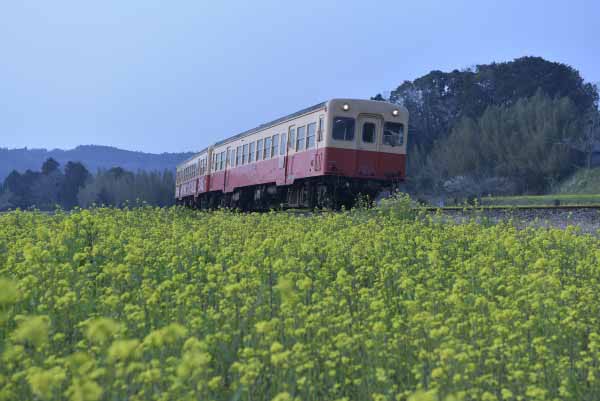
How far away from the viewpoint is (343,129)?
15.0 metres

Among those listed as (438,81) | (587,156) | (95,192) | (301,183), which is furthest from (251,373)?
(95,192)

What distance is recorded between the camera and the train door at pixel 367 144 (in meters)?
15.4

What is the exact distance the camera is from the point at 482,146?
41.5 m

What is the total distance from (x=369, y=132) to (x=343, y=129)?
787 millimetres

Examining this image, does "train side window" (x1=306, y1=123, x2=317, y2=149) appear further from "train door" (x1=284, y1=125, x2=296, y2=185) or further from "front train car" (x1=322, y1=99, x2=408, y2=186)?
"train door" (x1=284, y1=125, x2=296, y2=185)

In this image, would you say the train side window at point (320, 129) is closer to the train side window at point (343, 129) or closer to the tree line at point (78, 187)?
the train side window at point (343, 129)

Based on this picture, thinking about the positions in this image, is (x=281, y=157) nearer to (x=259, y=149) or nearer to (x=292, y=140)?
(x=292, y=140)

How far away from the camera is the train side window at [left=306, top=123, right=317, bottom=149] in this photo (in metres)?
15.3

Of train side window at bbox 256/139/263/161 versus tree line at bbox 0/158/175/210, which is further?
tree line at bbox 0/158/175/210

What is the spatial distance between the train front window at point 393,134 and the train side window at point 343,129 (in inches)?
38.8

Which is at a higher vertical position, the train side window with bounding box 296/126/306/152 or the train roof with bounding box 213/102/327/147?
the train roof with bounding box 213/102/327/147

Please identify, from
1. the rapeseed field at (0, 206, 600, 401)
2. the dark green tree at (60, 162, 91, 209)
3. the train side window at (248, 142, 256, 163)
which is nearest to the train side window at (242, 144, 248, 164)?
the train side window at (248, 142, 256, 163)

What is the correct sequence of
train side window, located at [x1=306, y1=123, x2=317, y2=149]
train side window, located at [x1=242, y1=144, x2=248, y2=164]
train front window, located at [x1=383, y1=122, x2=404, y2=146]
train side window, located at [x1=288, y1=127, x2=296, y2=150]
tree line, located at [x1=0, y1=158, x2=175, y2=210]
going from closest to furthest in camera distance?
1. train side window, located at [x1=306, y1=123, x2=317, y2=149]
2. train front window, located at [x1=383, y1=122, x2=404, y2=146]
3. train side window, located at [x1=288, y1=127, x2=296, y2=150]
4. train side window, located at [x1=242, y1=144, x2=248, y2=164]
5. tree line, located at [x1=0, y1=158, x2=175, y2=210]

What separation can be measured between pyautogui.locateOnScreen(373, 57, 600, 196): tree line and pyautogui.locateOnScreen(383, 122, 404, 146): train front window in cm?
2147
